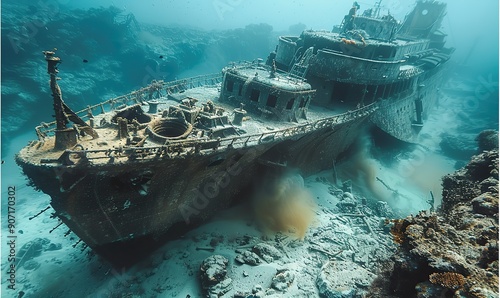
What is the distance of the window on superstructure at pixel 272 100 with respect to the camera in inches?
646

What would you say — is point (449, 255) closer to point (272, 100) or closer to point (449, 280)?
point (449, 280)

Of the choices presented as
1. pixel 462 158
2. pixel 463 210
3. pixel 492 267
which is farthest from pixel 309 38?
pixel 462 158

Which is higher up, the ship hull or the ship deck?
the ship deck

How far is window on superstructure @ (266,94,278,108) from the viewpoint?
16.4m

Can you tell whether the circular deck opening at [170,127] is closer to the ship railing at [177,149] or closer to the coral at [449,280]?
the ship railing at [177,149]

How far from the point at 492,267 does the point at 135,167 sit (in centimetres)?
1104

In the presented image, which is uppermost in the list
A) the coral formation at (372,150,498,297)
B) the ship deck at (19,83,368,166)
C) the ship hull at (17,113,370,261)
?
the coral formation at (372,150,498,297)

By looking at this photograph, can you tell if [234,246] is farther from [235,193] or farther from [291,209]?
[291,209]

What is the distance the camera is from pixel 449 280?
6000 millimetres

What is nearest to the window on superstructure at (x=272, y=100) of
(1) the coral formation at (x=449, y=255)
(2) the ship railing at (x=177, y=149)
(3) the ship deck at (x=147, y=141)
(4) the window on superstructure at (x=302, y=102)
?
(3) the ship deck at (x=147, y=141)

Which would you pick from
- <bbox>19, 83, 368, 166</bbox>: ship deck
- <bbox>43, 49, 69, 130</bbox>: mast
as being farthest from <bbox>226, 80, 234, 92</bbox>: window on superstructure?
<bbox>43, 49, 69, 130</bbox>: mast

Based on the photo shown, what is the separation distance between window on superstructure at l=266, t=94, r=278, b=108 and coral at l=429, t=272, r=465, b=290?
12260mm

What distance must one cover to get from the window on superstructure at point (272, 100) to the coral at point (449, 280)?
12.3 metres

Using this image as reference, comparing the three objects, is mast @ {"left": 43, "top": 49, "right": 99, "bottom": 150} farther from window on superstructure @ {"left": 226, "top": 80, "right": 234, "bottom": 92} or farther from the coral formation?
the coral formation
